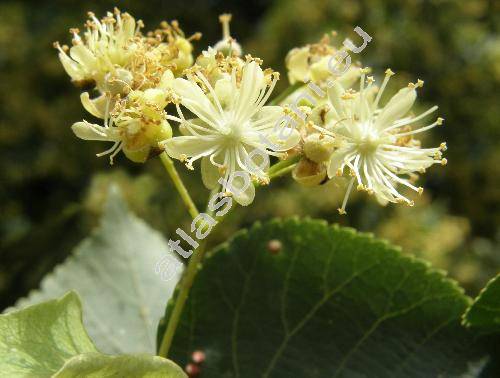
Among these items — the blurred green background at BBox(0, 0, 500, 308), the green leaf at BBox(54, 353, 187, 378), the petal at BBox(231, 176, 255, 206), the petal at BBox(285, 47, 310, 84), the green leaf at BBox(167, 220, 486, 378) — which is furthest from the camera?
the blurred green background at BBox(0, 0, 500, 308)

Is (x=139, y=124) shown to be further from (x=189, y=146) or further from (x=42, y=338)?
(x=42, y=338)

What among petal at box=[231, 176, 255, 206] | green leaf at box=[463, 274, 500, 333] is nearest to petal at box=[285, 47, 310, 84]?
petal at box=[231, 176, 255, 206]

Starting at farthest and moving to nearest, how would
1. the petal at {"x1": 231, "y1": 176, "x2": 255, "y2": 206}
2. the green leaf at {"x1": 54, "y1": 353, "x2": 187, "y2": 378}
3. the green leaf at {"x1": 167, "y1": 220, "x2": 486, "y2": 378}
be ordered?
the green leaf at {"x1": 167, "y1": 220, "x2": 486, "y2": 378} → the petal at {"x1": 231, "y1": 176, "x2": 255, "y2": 206} → the green leaf at {"x1": 54, "y1": 353, "x2": 187, "y2": 378}

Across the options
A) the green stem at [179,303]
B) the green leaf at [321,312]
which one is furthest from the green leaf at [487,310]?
the green stem at [179,303]

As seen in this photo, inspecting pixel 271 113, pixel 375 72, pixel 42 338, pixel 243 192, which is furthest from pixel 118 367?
pixel 375 72

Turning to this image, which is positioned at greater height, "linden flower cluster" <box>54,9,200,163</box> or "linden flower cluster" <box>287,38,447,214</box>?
"linden flower cluster" <box>287,38,447,214</box>

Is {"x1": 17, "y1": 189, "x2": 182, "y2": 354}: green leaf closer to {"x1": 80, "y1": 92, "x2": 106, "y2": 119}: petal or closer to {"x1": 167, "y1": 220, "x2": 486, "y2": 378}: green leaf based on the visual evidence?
{"x1": 167, "y1": 220, "x2": 486, "y2": 378}: green leaf

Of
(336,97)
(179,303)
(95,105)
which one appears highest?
(336,97)
